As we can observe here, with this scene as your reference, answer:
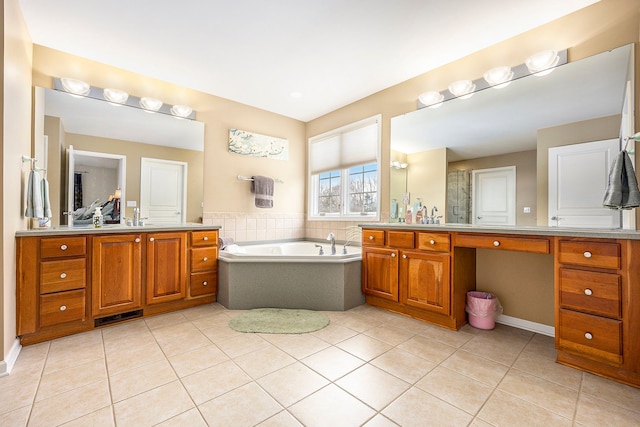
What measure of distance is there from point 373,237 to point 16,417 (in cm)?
263

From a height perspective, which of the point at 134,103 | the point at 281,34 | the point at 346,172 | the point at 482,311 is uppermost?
the point at 281,34

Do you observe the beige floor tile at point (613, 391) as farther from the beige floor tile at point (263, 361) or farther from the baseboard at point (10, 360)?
the baseboard at point (10, 360)

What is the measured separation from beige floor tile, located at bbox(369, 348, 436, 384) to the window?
1825 millimetres

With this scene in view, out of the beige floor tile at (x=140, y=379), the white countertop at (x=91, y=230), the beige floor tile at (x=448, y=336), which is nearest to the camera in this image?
the beige floor tile at (x=140, y=379)

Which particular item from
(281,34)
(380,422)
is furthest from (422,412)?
(281,34)

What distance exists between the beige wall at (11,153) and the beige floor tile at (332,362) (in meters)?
1.86

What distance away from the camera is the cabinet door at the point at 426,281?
2.35 meters

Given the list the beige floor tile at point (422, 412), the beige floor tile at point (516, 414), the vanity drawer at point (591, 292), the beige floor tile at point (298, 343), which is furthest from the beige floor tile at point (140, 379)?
the vanity drawer at point (591, 292)

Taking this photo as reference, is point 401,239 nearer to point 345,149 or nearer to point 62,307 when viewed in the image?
point 345,149

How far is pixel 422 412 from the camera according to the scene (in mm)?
1365

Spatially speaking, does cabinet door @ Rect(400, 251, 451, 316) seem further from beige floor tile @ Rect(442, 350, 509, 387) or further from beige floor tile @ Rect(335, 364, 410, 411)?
beige floor tile @ Rect(335, 364, 410, 411)

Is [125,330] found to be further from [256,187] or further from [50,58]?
[50,58]

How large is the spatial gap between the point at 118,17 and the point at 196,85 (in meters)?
1.11

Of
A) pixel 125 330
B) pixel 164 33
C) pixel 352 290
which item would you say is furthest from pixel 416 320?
pixel 164 33
